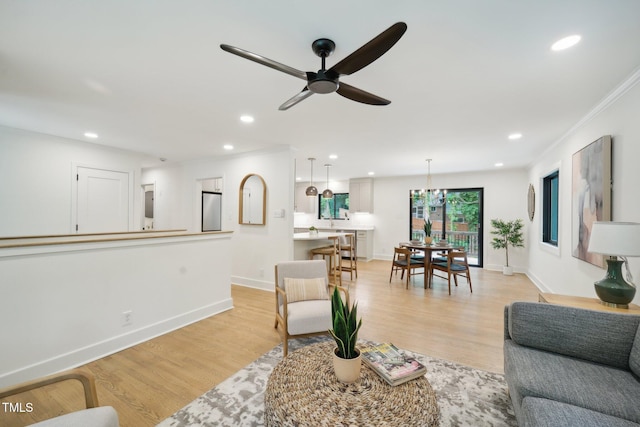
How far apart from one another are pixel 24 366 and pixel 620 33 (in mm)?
4871

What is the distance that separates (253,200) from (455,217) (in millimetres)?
5484

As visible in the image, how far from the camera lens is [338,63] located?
4.92ft

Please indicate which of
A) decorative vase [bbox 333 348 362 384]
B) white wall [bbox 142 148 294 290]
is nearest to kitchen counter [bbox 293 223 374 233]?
white wall [bbox 142 148 294 290]

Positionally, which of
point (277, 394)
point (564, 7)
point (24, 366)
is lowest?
point (24, 366)

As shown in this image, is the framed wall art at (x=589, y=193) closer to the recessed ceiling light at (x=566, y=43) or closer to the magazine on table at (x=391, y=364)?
the recessed ceiling light at (x=566, y=43)

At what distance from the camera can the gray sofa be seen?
121cm

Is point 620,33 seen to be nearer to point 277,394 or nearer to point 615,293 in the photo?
point 615,293

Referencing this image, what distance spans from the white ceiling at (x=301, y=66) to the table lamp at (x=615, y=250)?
4.08 ft

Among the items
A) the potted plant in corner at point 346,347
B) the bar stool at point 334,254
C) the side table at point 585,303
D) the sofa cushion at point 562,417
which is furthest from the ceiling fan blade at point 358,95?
the bar stool at point 334,254

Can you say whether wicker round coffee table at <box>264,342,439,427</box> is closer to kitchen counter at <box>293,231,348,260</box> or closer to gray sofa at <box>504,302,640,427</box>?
gray sofa at <box>504,302,640,427</box>

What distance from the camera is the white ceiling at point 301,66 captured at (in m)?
1.50

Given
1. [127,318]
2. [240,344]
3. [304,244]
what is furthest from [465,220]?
[127,318]

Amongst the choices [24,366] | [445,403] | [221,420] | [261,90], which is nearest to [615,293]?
[445,403]

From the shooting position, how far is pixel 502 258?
646 centimetres
